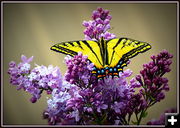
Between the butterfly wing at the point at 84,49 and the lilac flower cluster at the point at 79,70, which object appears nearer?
the lilac flower cluster at the point at 79,70

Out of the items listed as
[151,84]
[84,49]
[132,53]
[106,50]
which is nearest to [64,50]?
[84,49]

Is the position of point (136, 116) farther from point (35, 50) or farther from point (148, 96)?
point (35, 50)

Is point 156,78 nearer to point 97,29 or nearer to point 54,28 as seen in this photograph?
point 97,29

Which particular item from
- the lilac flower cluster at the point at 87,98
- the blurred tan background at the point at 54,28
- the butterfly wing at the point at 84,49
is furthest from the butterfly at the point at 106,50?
the blurred tan background at the point at 54,28

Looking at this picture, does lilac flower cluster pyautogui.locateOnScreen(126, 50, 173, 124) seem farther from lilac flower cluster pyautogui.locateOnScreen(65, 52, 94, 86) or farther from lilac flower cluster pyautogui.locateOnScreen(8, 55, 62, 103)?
lilac flower cluster pyautogui.locateOnScreen(8, 55, 62, 103)

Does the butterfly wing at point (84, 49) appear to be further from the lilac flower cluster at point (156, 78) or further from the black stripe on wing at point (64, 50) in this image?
the lilac flower cluster at point (156, 78)

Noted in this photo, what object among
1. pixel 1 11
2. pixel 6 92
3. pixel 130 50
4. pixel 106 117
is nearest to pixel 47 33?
pixel 1 11
